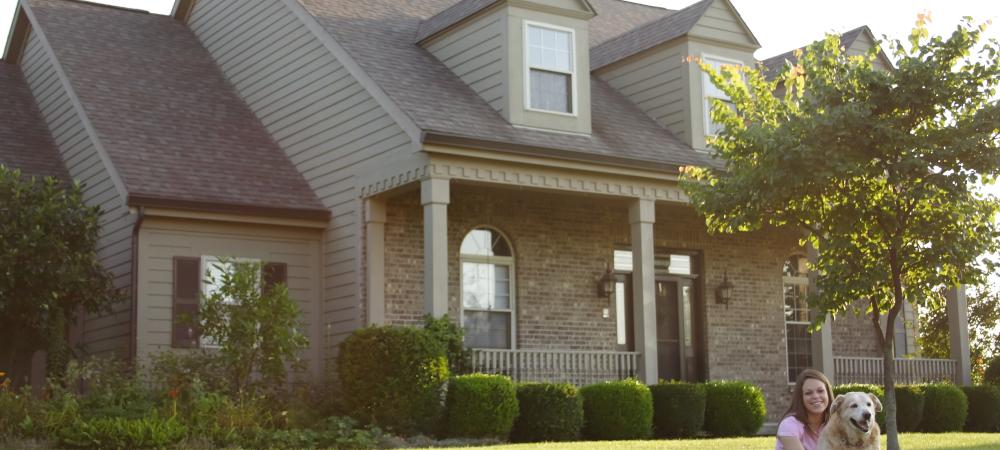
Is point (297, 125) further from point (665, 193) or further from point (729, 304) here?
point (729, 304)

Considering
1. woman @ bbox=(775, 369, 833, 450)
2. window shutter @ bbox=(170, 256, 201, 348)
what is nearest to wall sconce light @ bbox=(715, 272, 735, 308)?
window shutter @ bbox=(170, 256, 201, 348)

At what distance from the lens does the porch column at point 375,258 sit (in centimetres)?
1777

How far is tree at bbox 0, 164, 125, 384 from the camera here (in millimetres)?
16391

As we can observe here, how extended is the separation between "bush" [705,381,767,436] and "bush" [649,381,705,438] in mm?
323

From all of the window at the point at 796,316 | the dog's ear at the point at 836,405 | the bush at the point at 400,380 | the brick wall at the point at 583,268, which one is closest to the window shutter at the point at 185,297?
the brick wall at the point at 583,268

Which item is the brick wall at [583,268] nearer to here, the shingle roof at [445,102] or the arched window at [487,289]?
the arched window at [487,289]

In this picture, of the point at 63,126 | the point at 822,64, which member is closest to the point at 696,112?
the point at 822,64

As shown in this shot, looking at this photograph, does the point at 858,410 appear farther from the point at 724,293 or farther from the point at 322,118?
the point at 724,293

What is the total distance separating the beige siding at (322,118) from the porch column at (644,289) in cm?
361

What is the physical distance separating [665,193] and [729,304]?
3609 millimetres

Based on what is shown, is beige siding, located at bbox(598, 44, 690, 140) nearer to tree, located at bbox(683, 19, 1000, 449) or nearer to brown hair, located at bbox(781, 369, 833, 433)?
tree, located at bbox(683, 19, 1000, 449)

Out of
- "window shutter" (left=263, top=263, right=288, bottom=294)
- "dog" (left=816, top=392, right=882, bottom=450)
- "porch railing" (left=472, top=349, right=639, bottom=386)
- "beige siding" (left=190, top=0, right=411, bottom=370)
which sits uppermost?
"beige siding" (left=190, top=0, right=411, bottom=370)

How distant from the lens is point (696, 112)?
66.3 ft

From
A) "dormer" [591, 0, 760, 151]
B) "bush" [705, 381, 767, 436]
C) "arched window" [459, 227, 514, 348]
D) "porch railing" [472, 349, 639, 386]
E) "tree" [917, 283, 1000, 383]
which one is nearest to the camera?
"bush" [705, 381, 767, 436]
